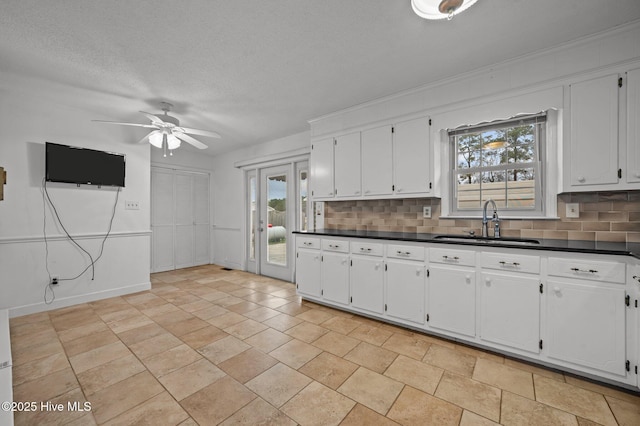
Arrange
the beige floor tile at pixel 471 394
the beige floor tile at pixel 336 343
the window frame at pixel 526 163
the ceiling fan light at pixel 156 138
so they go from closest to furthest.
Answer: the beige floor tile at pixel 471 394 → the beige floor tile at pixel 336 343 → the window frame at pixel 526 163 → the ceiling fan light at pixel 156 138

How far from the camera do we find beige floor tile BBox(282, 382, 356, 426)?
158cm

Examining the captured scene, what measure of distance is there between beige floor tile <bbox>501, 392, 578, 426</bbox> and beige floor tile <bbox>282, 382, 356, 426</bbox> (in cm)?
93

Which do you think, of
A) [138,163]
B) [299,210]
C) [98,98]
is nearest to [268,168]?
[299,210]

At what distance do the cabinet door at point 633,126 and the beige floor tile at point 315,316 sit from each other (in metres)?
2.92

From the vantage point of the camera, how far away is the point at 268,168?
5180 millimetres

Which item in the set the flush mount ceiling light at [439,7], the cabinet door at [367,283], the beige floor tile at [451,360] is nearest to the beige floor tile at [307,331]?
the cabinet door at [367,283]

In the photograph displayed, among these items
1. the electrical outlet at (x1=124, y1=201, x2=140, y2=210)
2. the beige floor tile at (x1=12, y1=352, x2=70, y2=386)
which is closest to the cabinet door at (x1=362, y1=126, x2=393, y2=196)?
the beige floor tile at (x1=12, y1=352, x2=70, y2=386)

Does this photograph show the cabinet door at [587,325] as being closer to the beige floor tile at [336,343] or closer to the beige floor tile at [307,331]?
the beige floor tile at [336,343]

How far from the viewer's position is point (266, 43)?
2.19m

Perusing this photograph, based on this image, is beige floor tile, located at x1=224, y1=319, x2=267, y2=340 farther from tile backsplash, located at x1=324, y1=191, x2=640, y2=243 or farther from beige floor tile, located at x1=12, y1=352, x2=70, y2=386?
tile backsplash, located at x1=324, y1=191, x2=640, y2=243

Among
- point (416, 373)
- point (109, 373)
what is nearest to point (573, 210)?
point (416, 373)

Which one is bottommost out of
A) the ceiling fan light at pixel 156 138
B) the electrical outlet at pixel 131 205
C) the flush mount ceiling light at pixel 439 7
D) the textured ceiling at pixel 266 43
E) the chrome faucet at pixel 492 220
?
the chrome faucet at pixel 492 220

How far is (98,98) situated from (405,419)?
440 cm

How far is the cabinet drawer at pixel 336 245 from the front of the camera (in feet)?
10.4
